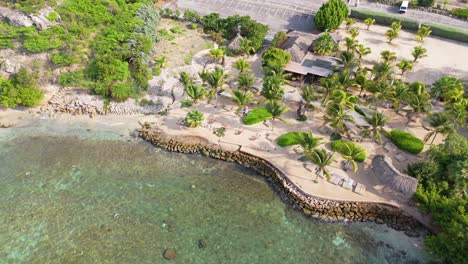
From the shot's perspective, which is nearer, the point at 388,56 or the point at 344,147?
the point at 344,147

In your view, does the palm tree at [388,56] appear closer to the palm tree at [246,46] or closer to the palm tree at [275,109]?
the palm tree at [246,46]

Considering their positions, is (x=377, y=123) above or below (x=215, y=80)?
below

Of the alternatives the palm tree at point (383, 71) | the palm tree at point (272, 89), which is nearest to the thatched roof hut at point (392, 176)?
the palm tree at point (272, 89)

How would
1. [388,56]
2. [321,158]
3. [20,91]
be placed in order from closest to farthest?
[321,158] → [20,91] → [388,56]

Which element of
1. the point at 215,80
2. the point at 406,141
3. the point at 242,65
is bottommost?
the point at 406,141

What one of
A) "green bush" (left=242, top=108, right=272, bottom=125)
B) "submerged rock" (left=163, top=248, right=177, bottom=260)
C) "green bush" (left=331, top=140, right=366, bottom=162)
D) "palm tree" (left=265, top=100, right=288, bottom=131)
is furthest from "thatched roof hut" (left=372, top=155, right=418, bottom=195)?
"submerged rock" (left=163, top=248, right=177, bottom=260)

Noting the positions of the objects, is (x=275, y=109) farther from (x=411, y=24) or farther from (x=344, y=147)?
(x=411, y=24)

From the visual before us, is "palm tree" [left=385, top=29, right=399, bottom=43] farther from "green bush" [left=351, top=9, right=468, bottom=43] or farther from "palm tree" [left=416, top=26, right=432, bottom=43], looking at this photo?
"green bush" [left=351, top=9, right=468, bottom=43]

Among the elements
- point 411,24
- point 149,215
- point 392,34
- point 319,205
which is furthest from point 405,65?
point 149,215
